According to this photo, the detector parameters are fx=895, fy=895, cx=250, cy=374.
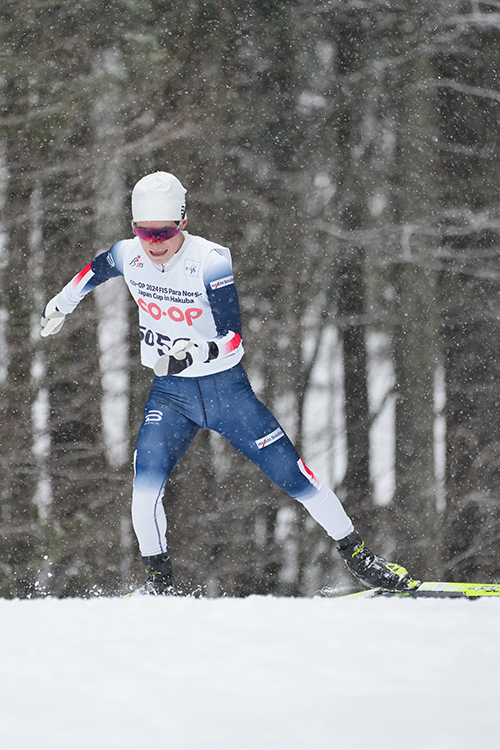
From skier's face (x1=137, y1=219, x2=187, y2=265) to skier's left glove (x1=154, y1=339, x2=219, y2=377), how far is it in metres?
0.51

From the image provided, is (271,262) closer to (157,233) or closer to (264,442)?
(157,233)

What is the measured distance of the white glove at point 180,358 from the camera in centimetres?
407

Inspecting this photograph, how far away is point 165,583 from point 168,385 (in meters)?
0.99

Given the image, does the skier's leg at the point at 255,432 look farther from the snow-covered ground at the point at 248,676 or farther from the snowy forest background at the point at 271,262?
the snowy forest background at the point at 271,262

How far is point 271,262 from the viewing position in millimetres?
8172

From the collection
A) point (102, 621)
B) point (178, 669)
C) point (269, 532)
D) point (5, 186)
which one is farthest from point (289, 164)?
point (178, 669)

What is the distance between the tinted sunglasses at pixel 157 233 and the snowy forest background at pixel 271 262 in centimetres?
380

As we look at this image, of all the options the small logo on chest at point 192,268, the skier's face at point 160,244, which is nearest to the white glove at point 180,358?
the small logo on chest at point 192,268

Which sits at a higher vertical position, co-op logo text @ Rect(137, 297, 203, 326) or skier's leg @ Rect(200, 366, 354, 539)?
co-op logo text @ Rect(137, 297, 203, 326)

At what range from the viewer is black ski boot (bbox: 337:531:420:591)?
4.60m

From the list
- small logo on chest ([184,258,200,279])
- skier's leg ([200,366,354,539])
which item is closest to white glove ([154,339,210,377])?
skier's leg ([200,366,354,539])

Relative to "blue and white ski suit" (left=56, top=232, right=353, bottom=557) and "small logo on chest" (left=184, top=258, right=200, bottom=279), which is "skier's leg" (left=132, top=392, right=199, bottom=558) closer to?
"blue and white ski suit" (left=56, top=232, right=353, bottom=557)

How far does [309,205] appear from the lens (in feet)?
27.3

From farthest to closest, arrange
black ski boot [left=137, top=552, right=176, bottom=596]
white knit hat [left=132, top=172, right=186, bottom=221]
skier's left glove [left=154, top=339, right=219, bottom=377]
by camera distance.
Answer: black ski boot [left=137, top=552, right=176, bottom=596] → white knit hat [left=132, top=172, right=186, bottom=221] → skier's left glove [left=154, top=339, right=219, bottom=377]
